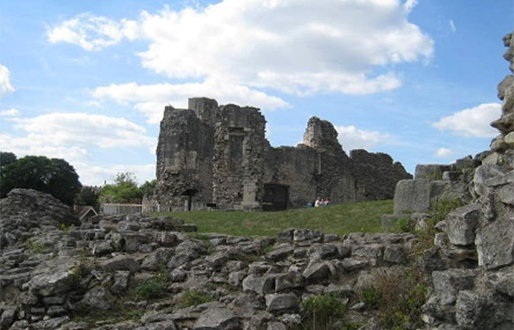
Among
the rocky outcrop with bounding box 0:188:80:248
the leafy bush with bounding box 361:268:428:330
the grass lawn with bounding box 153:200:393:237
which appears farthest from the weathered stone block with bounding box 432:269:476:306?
the rocky outcrop with bounding box 0:188:80:248

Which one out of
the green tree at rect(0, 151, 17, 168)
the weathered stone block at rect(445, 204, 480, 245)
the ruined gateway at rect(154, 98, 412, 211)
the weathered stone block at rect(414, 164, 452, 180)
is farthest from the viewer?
the green tree at rect(0, 151, 17, 168)

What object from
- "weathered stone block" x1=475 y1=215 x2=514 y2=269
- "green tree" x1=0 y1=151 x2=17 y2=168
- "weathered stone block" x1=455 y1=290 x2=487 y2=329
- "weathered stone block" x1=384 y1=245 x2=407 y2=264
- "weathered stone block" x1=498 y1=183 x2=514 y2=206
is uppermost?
"green tree" x1=0 y1=151 x2=17 y2=168

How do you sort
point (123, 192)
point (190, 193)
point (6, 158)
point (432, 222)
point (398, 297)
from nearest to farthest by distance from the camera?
point (398, 297)
point (432, 222)
point (190, 193)
point (6, 158)
point (123, 192)

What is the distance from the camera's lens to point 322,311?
21.3 ft

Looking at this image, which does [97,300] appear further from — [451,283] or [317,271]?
[451,283]

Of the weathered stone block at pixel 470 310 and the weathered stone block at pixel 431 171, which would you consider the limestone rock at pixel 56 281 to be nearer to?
the weathered stone block at pixel 470 310

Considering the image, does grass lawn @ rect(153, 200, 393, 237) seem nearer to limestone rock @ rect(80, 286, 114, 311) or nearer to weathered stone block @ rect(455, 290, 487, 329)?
limestone rock @ rect(80, 286, 114, 311)

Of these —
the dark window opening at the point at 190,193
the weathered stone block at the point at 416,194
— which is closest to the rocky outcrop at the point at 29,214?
the weathered stone block at the point at 416,194

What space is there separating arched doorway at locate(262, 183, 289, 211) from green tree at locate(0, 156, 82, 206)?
15713 millimetres

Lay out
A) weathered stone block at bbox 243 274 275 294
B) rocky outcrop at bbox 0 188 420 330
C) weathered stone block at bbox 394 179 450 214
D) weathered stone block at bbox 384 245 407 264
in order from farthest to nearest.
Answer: weathered stone block at bbox 394 179 450 214 → weathered stone block at bbox 384 245 407 264 → weathered stone block at bbox 243 274 275 294 → rocky outcrop at bbox 0 188 420 330

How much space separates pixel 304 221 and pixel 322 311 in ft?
26.6

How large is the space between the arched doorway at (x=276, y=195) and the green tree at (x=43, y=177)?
15713 millimetres

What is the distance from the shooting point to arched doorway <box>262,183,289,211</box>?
35.6 m

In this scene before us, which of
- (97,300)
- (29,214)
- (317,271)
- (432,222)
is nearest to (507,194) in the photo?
(432,222)
